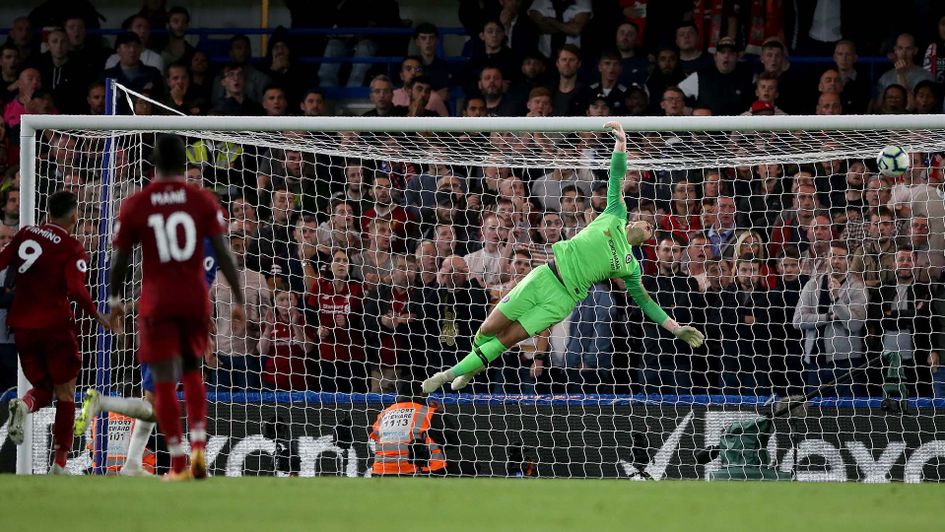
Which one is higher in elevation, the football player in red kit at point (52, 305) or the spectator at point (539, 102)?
the spectator at point (539, 102)

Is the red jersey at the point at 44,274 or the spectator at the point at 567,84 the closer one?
the red jersey at the point at 44,274

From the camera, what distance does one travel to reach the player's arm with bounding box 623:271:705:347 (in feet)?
31.2

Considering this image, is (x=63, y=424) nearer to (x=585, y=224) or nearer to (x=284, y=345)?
(x=284, y=345)

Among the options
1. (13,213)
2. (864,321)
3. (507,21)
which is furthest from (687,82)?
(13,213)

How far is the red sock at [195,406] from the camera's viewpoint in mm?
6539

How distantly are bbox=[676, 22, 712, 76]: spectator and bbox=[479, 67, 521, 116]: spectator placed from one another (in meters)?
1.80

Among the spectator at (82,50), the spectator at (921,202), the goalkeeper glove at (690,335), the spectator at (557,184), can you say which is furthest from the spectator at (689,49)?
the spectator at (82,50)

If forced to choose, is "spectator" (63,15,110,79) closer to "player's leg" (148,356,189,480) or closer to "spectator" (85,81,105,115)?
"spectator" (85,81,105,115)

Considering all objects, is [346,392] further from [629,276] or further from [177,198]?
[177,198]

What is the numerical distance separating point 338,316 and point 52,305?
10.7 feet

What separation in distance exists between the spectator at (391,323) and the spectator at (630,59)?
3.31 meters

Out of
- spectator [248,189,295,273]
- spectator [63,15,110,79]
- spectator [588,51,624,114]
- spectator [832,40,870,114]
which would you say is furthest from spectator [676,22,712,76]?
spectator [63,15,110,79]

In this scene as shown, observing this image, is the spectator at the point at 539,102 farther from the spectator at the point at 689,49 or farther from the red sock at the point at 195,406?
the red sock at the point at 195,406

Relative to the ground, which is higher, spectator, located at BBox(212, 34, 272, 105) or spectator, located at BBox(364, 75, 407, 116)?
spectator, located at BBox(212, 34, 272, 105)
